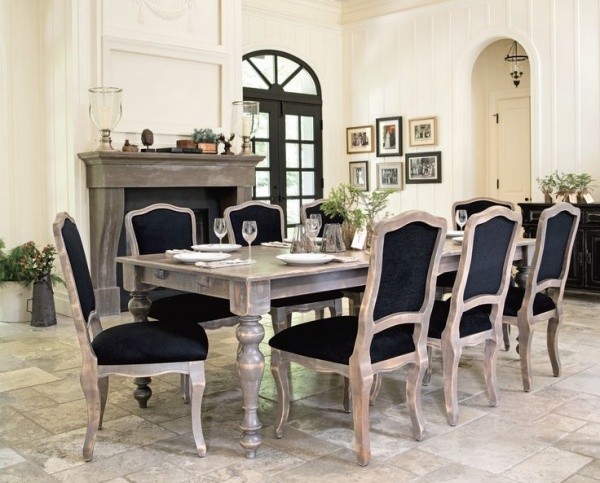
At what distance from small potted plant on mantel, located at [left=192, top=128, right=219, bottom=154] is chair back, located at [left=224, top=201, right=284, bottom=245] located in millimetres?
1740

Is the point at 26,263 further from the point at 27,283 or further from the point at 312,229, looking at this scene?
the point at 312,229

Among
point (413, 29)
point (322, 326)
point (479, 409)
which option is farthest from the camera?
point (413, 29)

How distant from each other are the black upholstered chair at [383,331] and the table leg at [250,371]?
18 cm

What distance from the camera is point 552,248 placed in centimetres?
368

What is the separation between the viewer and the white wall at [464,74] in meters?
6.65

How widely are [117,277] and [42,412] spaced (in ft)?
8.46

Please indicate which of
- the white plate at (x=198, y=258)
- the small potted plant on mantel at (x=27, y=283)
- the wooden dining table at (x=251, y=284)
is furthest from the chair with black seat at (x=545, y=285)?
the small potted plant on mantel at (x=27, y=283)

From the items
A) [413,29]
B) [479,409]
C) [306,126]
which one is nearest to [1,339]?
[479,409]

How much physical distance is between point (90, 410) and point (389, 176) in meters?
6.20

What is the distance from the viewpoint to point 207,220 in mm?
6438

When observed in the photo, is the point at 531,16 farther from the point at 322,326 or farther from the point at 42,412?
the point at 42,412

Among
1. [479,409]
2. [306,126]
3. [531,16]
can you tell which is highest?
[531,16]

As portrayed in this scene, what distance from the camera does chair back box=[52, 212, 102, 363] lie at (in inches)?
104

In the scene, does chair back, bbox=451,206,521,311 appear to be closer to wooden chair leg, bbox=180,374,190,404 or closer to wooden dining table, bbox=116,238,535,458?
wooden dining table, bbox=116,238,535,458
